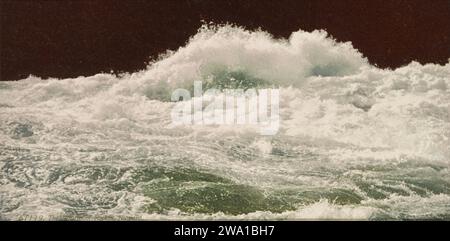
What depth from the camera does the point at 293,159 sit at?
527 centimetres

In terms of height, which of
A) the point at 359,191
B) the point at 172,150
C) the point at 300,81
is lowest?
the point at 359,191

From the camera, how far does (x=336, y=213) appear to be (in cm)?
440

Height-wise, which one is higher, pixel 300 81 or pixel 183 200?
pixel 300 81

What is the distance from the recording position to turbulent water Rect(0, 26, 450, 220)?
4.57 metres

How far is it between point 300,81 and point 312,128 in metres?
0.81

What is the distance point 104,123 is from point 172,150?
94cm

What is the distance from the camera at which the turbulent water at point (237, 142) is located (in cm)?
457

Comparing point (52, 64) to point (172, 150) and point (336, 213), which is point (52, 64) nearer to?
point (172, 150)

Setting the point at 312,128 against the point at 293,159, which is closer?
the point at 293,159

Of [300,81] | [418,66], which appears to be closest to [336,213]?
[300,81]

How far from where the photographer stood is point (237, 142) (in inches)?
216

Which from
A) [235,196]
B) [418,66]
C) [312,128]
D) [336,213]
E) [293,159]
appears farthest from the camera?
[418,66]
